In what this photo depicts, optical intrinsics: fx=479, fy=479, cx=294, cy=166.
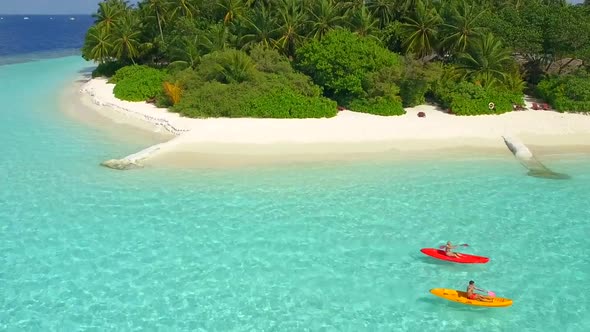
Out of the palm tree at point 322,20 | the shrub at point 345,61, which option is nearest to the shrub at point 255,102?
the shrub at point 345,61

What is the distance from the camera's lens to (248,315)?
1321 centimetres

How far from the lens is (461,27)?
115ft

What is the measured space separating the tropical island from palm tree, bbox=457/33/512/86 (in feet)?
0.24

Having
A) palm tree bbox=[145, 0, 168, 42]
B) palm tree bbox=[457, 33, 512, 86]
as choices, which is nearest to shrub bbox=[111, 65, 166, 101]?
palm tree bbox=[145, 0, 168, 42]

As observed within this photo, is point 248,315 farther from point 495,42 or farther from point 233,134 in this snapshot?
point 495,42

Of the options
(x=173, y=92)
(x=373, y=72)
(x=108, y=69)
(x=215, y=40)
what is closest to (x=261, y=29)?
(x=215, y=40)

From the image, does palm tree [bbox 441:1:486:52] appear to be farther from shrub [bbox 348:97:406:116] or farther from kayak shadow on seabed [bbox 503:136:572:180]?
kayak shadow on seabed [bbox 503:136:572:180]

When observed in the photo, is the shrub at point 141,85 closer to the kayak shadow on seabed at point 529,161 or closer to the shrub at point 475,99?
the shrub at point 475,99

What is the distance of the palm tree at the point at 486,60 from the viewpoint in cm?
3397

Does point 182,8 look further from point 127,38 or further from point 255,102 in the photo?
point 255,102

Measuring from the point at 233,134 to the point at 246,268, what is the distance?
13.9 m

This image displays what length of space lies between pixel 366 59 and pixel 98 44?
88.5 ft

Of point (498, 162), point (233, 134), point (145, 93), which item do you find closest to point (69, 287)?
point (233, 134)

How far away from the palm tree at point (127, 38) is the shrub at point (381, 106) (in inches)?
942
